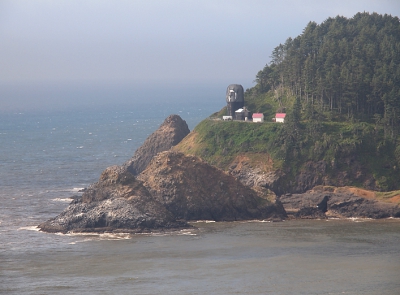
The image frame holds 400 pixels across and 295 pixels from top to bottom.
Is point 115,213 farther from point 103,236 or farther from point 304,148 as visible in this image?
point 304,148

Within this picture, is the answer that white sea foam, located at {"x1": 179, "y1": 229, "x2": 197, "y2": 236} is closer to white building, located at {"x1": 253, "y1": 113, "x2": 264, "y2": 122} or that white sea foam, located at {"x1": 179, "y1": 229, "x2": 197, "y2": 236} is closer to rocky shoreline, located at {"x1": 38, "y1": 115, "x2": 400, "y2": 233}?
rocky shoreline, located at {"x1": 38, "y1": 115, "x2": 400, "y2": 233}

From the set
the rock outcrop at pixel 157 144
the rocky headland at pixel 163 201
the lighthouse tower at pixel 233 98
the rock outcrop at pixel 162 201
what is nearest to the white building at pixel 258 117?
the lighthouse tower at pixel 233 98

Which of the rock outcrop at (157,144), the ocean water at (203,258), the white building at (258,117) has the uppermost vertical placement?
the white building at (258,117)

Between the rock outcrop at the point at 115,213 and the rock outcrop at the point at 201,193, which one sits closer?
the rock outcrop at the point at 115,213

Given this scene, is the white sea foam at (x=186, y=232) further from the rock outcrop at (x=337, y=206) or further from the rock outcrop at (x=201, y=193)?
the rock outcrop at (x=337, y=206)

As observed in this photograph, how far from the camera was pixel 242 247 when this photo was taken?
69.7 meters

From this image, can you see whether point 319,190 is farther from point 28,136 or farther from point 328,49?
point 28,136

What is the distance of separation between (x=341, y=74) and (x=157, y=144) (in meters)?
27.8

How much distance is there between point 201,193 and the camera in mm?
80500

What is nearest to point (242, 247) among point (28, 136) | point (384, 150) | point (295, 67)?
point (384, 150)

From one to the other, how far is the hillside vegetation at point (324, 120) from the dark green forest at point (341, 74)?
0.14m

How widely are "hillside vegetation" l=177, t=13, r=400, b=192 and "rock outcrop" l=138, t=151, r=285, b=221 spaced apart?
927cm

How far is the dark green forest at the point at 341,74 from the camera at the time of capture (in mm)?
100506

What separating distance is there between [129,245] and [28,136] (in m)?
104
